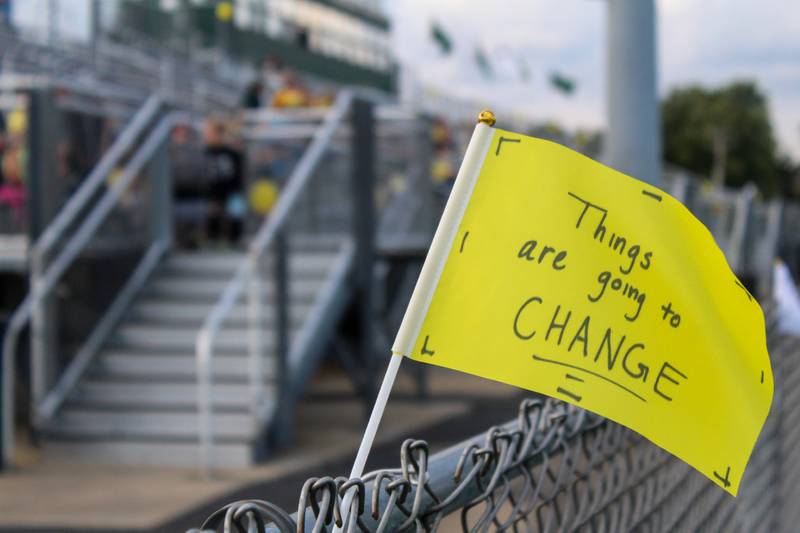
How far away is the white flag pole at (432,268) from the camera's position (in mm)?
1362

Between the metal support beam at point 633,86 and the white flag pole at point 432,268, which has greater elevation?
the metal support beam at point 633,86

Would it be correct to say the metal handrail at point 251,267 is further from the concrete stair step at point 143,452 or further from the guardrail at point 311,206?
the concrete stair step at point 143,452

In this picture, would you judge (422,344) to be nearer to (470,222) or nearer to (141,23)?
(470,222)

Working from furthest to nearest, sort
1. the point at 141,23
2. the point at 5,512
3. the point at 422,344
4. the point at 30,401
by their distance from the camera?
the point at 141,23 → the point at 30,401 → the point at 5,512 → the point at 422,344

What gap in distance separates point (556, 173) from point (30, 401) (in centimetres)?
957

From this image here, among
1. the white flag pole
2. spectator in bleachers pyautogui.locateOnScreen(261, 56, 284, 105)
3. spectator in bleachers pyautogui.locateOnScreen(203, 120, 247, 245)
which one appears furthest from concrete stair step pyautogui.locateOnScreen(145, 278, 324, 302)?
the white flag pole

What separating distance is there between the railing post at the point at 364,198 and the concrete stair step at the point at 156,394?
201cm

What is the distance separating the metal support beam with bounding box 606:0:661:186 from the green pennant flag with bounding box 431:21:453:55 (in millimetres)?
21710

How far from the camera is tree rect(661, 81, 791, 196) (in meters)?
87.0

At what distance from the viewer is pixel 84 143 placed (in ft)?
36.3

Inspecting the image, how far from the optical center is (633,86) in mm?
4348

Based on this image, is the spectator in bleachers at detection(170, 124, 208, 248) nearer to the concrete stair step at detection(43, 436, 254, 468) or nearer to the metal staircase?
the metal staircase

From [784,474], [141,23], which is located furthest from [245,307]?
[141,23]

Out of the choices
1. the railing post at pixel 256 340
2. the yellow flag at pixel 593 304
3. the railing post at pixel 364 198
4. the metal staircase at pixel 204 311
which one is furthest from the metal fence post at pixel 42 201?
the yellow flag at pixel 593 304
